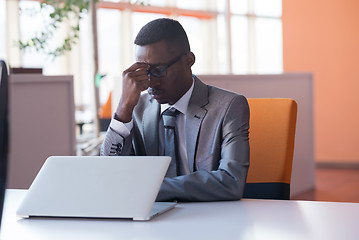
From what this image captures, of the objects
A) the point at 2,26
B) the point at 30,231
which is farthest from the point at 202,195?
the point at 2,26

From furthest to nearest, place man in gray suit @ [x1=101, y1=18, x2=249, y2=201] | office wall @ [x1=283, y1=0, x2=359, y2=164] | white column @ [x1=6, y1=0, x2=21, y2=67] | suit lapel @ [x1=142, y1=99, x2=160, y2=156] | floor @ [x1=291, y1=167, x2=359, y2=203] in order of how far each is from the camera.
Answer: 1. white column @ [x1=6, y1=0, x2=21, y2=67]
2. office wall @ [x1=283, y1=0, x2=359, y2=164]
3. floor @ [x1=291, y1=167, x2=359, y2=203]
4. suit lapel @ [x1=142, y1=99, x2=160, y2=156]
5. man in gray suit @ [x1=101, y1=18, x2=249, y2=201]

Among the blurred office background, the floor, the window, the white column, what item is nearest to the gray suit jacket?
the blurred office background

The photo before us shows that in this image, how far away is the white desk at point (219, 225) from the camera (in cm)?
106

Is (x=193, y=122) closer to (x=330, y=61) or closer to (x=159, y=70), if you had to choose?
(x=159, y=70)

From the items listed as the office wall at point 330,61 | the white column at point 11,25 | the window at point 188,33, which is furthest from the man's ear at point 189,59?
the white column at point 11,25

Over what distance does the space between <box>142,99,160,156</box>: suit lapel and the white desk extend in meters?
0.55

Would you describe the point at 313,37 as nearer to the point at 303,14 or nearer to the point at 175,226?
the point at 303,14

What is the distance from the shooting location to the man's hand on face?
182cm

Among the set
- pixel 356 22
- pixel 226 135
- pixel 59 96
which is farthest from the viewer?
pixel 356 22

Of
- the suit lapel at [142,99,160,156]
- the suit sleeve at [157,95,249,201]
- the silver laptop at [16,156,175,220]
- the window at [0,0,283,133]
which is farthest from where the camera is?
the window at [0,0,283,133]

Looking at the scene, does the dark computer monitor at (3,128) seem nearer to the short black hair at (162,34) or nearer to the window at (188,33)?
the short black hair at (162,34)

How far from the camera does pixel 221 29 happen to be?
12648 millimetres

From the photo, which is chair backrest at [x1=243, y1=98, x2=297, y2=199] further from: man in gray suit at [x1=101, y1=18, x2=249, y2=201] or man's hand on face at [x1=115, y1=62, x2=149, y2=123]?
man's hand on face at [x1=115, y1=62, x2=149, y2=123]

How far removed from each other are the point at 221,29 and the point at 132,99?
11058 millimetres
